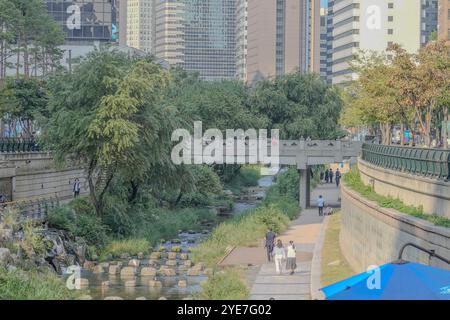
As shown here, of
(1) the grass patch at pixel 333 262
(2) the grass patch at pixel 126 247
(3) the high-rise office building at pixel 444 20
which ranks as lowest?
(2) the grass patch at pixel 126 247

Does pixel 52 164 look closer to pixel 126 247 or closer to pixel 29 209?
pixel 29 209

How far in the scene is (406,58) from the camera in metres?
58.2

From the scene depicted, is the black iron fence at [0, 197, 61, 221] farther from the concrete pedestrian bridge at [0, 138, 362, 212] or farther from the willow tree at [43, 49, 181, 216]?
the concrete pedestrian bridge at [0, 138, 362, 212]

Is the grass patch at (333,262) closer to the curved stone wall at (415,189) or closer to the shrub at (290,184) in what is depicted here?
the curved stone wall at (415,189)

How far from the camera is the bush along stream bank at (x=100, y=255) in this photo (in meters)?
36.0

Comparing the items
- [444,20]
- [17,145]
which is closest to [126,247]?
[17,145]

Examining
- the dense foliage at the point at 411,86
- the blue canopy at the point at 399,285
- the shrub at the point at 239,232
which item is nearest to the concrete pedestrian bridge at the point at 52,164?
the shrub at the point at 239,232

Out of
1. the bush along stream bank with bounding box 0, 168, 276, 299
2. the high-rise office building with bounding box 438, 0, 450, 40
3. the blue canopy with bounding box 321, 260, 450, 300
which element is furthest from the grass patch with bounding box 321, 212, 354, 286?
the high-rise office building with bounding box 438, 0, 450, 40

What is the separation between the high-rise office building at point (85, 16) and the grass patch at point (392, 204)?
343ft

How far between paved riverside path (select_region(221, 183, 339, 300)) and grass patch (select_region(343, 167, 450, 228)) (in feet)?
14.0

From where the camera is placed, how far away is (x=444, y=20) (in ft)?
437

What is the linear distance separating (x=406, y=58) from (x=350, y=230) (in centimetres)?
2012

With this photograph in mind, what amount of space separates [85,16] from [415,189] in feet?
415
